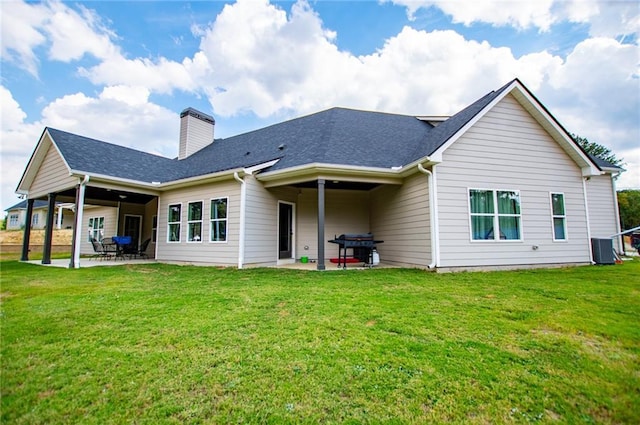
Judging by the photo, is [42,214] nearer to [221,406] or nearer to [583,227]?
[221,406]

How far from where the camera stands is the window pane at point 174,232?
10383mm

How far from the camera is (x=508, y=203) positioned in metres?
7.84

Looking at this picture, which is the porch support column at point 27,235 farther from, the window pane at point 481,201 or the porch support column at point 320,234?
the window pane at point 481,201

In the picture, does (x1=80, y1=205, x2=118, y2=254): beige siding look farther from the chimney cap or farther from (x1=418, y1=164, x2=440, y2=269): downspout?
(x1=418, y1=164, x2=440, y2=269): downspout

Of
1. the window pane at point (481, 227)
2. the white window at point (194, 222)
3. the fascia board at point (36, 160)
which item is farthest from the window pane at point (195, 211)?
the window pane at point (481, 227)

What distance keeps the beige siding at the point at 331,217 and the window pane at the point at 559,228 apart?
5.62 metres

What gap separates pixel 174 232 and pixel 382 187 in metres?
7.57

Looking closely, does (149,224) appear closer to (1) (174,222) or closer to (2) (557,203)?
(1) (174,222)

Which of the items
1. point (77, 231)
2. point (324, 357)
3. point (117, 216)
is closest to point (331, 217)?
point (77, 231)

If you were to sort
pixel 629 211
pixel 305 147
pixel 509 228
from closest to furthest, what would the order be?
pixel 509 228 → pixel 305 147 → pixel 629 211

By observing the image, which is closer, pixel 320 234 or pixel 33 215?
pixel 320 234

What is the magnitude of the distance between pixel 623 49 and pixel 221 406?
14407 mm

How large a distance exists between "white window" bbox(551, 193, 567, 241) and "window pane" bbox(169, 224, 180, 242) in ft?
38.3

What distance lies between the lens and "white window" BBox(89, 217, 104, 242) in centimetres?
1571
